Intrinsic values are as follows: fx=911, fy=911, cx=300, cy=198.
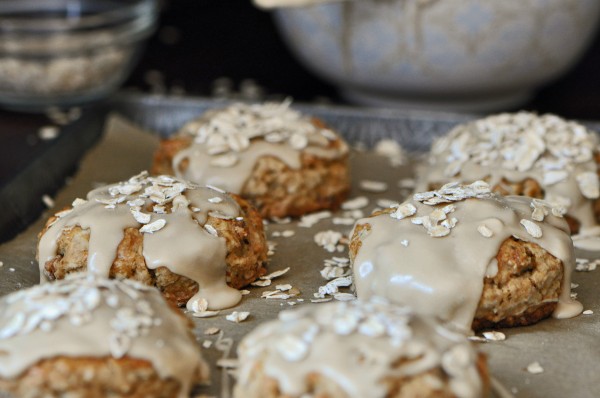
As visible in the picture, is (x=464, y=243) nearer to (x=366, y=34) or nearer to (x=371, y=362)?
(x=371, y=362)

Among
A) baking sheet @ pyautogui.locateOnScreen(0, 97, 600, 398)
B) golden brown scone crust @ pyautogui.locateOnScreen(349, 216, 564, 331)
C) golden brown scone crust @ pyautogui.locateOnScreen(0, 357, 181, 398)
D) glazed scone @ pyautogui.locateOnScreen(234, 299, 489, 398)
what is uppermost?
glazed scone @ pyautogui.locateOnScreen(234, 299, 489, 398)

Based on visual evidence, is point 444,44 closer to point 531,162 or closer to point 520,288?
point 531,162

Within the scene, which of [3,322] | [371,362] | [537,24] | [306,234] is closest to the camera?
A: [371,362]

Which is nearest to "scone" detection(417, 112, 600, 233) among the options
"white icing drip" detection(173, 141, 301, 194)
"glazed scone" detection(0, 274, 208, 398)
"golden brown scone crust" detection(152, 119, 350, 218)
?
"golden brown scone crust" detection(152, 119, 350, 218)

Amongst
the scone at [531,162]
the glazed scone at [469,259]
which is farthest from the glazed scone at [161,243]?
the scone at [531,162]

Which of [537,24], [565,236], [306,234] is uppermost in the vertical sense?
[537,24]

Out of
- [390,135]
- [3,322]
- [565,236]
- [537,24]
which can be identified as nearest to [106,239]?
[3,322]

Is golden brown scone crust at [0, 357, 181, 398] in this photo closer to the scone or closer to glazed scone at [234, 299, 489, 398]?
glazed scone at [234, 299, 489, 398]
